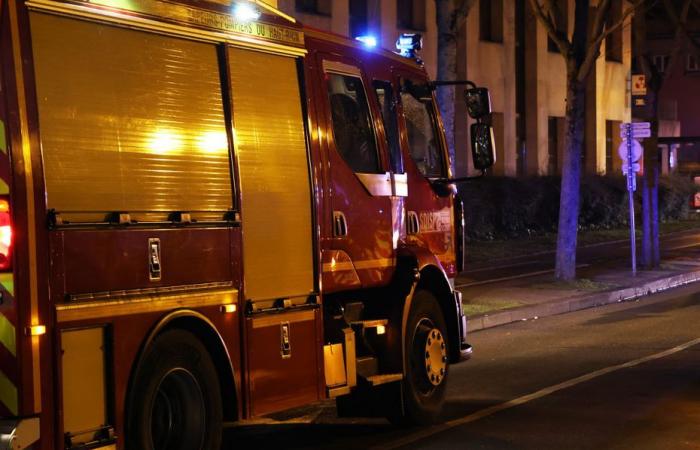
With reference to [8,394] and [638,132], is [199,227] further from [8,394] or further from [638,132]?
[638,132]

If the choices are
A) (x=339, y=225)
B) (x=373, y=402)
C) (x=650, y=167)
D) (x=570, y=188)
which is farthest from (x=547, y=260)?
(x=339, y=225)

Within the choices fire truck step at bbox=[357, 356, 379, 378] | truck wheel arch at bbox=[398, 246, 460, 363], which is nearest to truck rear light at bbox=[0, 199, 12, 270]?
fire truck step at bbox=[357, 356, 379, 378]

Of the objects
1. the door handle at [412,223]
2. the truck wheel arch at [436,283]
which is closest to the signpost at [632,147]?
the truck wheel arch at [436,283]

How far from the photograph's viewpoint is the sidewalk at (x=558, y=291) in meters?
17.2

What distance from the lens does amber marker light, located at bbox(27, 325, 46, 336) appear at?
563 cm

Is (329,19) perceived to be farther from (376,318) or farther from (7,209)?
(7,209)

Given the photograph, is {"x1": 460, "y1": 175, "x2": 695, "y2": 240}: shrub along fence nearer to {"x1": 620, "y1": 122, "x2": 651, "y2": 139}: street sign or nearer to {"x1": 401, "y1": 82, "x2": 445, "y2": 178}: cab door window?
{"x1": 620, "y1": 122, "x2": 651, "y2": 139}: street sign

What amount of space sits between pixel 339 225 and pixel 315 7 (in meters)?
23.0

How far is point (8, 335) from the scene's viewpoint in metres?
5.56

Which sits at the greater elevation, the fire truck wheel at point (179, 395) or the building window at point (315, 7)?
the building window at point (315, 7)

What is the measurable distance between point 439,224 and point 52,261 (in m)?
4.86

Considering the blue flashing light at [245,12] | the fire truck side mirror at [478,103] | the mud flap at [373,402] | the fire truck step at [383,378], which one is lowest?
the mud flap at [373,402]

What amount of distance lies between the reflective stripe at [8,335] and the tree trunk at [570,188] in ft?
53.9

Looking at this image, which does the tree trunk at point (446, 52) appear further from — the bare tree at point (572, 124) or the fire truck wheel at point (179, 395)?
the fire truck wheel at point (179, 395)
